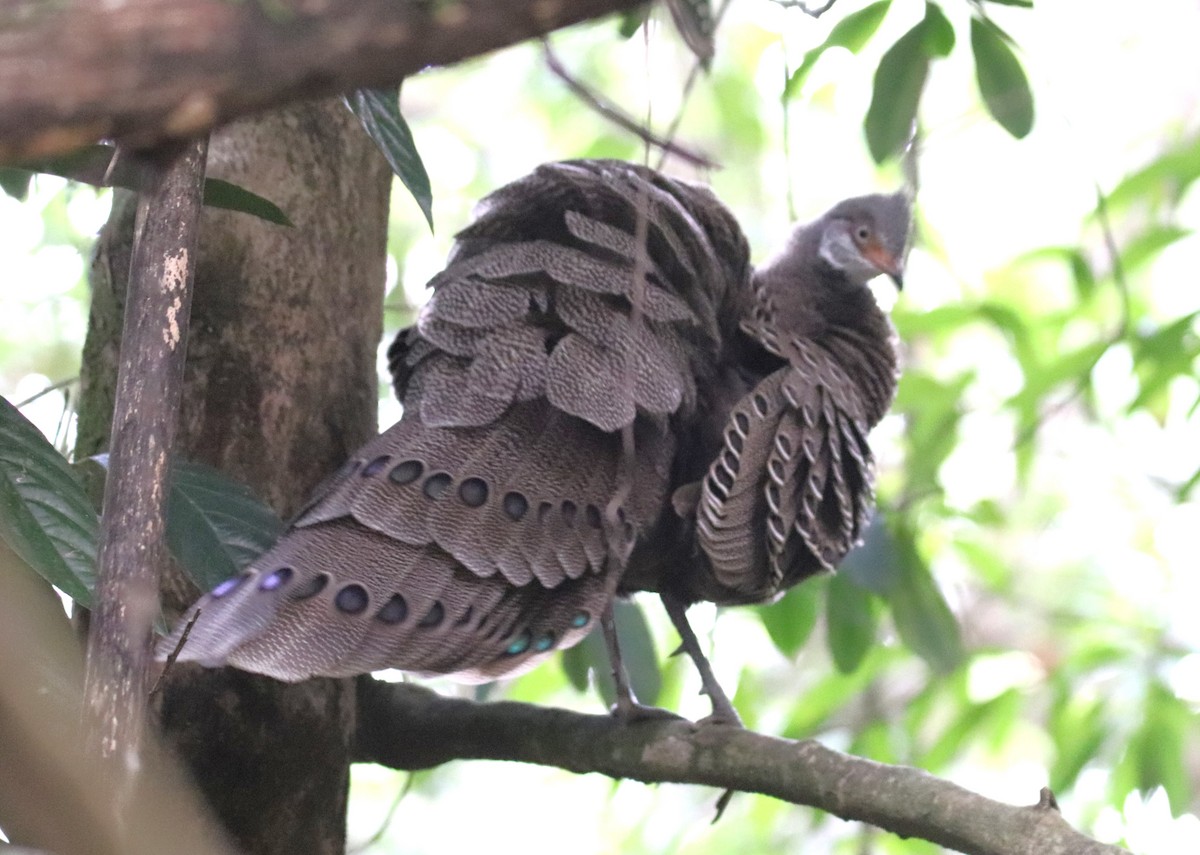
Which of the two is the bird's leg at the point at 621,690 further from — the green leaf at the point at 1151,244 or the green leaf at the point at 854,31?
the green leaf at the point at 1151,244

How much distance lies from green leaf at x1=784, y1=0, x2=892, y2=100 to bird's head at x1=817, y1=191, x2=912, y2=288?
86 cm

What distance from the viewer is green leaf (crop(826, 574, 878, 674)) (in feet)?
10.6

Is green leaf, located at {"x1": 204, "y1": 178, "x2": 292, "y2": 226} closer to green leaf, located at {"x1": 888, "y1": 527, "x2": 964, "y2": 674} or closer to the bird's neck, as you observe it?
the bird's neck

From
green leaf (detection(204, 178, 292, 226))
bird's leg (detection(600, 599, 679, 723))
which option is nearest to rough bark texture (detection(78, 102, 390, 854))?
green leaf (detection(204, 178, 292, 226))

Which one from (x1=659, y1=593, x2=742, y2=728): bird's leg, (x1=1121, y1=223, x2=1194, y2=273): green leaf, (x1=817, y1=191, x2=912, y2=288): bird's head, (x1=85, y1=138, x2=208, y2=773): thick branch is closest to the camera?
(x1=85, y1=138, x2=208, y2=773): thick branch

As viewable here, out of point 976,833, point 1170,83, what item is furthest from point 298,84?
point 1170,83

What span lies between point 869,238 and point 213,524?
2.09 meters

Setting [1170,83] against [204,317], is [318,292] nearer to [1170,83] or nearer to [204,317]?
[204,317]

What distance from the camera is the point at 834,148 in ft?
21.7

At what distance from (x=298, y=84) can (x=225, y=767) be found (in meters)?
1.62

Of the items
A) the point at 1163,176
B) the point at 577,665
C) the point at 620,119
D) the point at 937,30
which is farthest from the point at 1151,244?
the point at 620,119

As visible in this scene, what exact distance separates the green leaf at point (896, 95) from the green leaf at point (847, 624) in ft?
3.50

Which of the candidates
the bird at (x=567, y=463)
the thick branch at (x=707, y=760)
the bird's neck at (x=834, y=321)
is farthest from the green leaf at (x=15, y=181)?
the bird's neck at (x=834, y=321)

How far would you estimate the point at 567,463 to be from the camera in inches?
93.9
